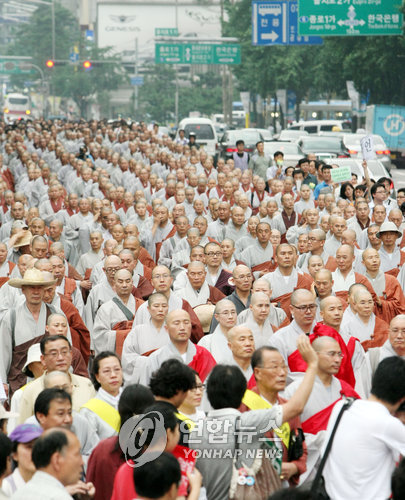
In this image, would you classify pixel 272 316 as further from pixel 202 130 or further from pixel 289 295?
pixel 202 130

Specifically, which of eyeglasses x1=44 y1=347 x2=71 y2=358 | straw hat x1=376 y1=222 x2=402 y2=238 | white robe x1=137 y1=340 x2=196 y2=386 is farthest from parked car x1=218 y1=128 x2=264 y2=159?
eyeglasses x1=44 y1=347 x2=71 y2=358

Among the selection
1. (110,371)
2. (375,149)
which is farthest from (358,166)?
(110,371)

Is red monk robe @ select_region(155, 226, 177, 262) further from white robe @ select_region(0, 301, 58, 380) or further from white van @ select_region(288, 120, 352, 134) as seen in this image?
white van @ select_region(288, 120, 352, 134)

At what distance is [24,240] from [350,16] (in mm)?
16830

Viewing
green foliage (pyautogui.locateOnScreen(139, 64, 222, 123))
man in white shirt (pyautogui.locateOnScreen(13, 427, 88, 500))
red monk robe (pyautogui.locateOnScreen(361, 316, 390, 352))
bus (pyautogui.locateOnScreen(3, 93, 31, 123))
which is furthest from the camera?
bus (pyautogui.locateOnScreen(3, 93, 31, 123))

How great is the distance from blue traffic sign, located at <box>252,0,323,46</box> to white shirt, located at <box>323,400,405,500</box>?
2722cm

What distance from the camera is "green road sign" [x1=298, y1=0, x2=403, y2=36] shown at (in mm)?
26703

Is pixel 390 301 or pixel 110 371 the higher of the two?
pixel 110 371

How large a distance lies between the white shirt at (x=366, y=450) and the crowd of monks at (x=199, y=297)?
526 millimetres

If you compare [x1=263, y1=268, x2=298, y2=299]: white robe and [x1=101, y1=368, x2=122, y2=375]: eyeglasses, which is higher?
[x1=101, y1=368, x2=122, y2=375]: eyeglasses

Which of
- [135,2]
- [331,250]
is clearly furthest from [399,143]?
[135,2]

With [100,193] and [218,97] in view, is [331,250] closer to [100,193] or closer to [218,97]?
[100,193]

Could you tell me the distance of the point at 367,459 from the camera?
506 cm

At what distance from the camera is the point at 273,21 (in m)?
31.8
